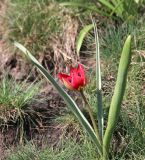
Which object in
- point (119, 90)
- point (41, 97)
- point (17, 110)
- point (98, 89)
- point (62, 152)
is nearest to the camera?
point (119, 90)

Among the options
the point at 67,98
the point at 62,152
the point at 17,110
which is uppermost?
the point at 67,98

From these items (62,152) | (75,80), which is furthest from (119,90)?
(62,152)

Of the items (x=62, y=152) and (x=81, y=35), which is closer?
(x=62, y=152)

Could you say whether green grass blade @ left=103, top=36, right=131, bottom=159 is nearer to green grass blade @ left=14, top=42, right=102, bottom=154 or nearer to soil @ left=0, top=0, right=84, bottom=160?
green grass blade @ left=14, top=42, right=102, bottom=154

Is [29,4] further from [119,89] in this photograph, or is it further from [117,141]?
[119,89]

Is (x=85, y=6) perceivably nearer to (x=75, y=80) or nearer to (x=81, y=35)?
(x=81, y=35)

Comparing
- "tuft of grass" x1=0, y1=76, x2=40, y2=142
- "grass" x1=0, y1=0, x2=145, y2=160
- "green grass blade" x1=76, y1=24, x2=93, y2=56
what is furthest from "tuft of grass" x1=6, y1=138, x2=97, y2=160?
"green grass blade" x1=76, y1=24, x2=93, y2=56

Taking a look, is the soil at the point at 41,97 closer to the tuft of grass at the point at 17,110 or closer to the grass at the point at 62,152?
the tuft of grass at the point at 17,110

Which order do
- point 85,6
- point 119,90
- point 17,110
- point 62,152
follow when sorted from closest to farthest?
point 119,90 → point 62,152 → point 17,110 → point 85,6

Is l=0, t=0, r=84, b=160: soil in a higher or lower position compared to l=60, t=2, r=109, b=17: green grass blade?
lower

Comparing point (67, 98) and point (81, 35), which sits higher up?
point (81, 35)
